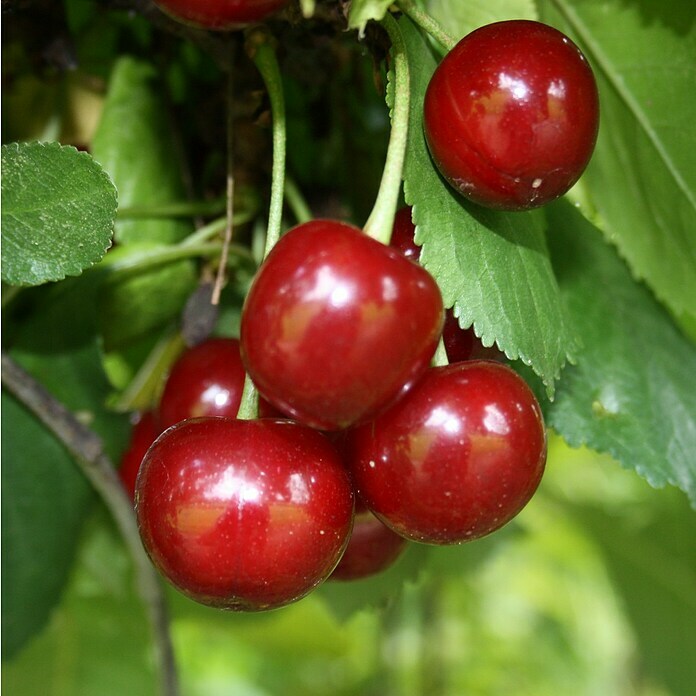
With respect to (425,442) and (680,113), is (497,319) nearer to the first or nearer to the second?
(425,442)

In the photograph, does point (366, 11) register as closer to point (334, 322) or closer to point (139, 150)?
point (334, 322)

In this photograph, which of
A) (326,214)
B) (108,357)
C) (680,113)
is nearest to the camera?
(680,113)

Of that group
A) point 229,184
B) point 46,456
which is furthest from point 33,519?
point 229,184

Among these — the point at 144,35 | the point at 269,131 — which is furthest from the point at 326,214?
the point at 144,35

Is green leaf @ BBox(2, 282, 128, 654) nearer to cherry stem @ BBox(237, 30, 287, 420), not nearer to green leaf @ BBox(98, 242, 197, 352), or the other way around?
green leaf @ BBox(98, 242, 197, 352)

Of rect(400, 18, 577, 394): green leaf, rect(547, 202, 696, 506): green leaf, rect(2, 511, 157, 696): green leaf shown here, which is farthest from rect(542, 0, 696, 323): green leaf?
rect(2, 511, 157, 696): green leaf
